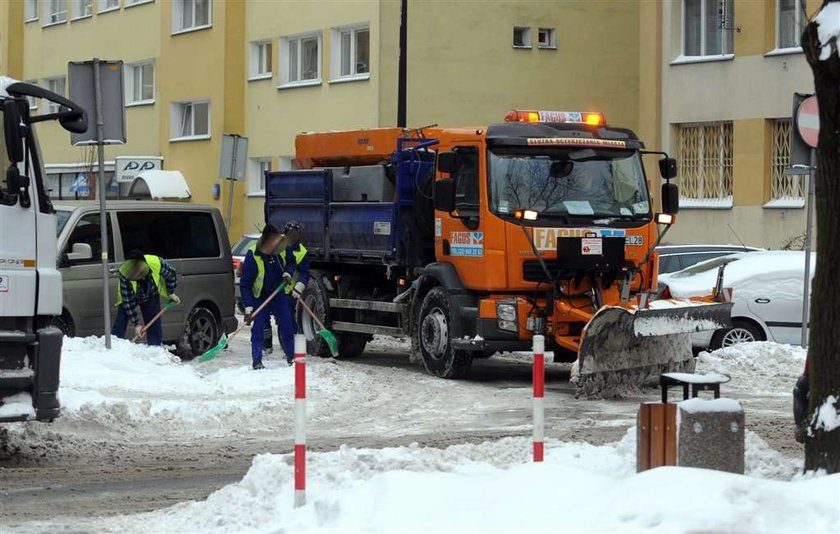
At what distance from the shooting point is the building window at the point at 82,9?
165ft

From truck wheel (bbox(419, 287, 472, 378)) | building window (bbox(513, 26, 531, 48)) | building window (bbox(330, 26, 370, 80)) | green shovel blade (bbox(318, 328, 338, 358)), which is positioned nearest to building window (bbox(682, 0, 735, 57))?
building window (bbox(513, 26, 531, 48))

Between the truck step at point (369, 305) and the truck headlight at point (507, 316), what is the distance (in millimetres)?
2018

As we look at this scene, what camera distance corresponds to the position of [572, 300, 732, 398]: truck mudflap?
50.6 feet

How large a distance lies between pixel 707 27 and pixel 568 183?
18.0 metres

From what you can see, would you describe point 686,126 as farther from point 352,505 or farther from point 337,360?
point 352,505

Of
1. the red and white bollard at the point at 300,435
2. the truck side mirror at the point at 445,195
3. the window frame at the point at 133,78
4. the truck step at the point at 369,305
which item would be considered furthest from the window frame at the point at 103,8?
A: the red and white bollard at the point at 300,435

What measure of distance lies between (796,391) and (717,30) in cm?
2472

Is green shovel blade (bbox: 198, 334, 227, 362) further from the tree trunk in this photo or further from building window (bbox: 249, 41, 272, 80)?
building window (bbox: 249, 41, 272, 80)

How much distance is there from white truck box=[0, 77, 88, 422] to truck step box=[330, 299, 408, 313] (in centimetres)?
729

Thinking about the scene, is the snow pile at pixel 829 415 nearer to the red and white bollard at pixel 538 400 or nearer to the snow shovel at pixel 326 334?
the red and white bollard at pixel 538 400

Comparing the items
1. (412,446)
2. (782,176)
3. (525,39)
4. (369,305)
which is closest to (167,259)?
(369,305)

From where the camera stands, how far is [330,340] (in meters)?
19.5

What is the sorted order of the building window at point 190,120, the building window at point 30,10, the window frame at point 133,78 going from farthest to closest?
the building window at point 30,10, the window frame at point 133,78, the building window at point 190,120

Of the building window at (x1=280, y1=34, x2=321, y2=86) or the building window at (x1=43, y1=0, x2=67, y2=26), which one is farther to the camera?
the building window at (x1=43, y1=0, x2=67, y2=26)
